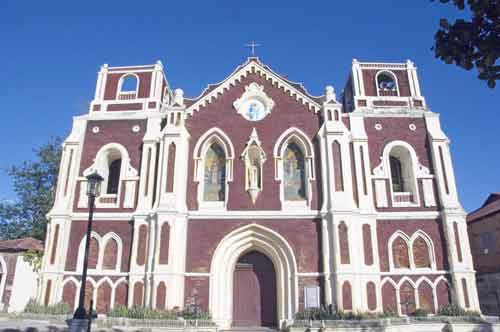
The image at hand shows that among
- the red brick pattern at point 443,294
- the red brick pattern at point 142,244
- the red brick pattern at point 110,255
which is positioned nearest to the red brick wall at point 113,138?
the red brick pattern at point 142,244

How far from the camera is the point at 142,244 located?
21344 mm

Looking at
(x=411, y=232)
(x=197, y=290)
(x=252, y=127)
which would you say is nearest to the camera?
(x=197, y=290)

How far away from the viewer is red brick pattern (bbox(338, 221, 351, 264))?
784 inches

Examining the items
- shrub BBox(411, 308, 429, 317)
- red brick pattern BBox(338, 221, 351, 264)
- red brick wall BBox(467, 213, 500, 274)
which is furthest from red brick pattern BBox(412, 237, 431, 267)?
red brick wall BBox(467, 213, 500, 274)

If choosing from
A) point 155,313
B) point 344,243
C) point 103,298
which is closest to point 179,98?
point 103,298

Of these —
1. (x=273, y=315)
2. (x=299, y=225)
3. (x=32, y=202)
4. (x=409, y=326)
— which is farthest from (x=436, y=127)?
(x=32, y=202)

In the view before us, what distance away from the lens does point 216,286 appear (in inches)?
821

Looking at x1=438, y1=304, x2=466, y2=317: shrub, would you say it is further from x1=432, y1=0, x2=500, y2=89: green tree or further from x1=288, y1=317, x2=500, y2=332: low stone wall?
x1=432, y1=0, x2=500, y2=89: green tree

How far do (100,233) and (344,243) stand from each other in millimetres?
13403

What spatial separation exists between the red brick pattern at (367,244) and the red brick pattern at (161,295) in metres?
10.4

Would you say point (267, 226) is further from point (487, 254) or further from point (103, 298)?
point (487, 254)

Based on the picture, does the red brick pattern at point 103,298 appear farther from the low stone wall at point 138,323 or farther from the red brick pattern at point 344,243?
the red brick pattern at point 344,243

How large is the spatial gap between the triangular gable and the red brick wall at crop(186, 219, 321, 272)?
23.2 feet

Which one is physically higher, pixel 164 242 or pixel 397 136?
pixel 397 136
